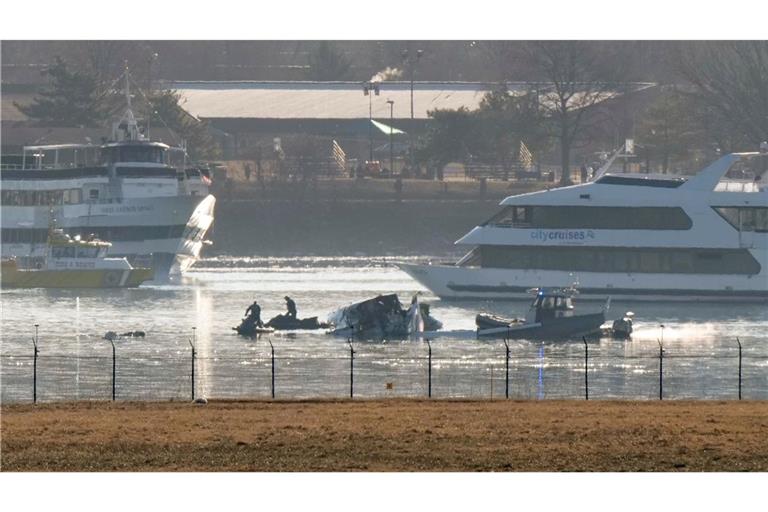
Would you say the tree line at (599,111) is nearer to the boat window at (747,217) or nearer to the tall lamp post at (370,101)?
the tall lamp post at (370,101)

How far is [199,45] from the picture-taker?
179 m

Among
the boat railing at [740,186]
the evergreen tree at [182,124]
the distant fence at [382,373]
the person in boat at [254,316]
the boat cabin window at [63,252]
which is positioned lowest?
the distant fence at [382,373]

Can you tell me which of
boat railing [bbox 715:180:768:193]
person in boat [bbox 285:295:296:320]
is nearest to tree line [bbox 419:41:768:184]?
boat railing [bbox 715:180:768:193]

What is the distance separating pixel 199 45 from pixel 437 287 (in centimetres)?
8977

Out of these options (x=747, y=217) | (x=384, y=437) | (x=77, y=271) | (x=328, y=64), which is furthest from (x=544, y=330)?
(x=328, y=64)

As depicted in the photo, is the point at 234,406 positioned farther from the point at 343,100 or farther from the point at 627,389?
the point at 343,100

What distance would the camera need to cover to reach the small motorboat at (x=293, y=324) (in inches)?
3022

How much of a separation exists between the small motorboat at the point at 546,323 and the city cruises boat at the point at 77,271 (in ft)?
115

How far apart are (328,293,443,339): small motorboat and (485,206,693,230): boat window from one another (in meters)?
20.1

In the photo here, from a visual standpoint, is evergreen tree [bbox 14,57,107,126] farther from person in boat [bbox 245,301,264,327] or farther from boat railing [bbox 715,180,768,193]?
person in boat [bbox 245,301,264,327]

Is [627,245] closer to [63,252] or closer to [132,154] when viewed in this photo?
[63,252]

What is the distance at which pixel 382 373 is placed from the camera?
6181cm

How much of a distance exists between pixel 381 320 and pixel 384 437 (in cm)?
3331

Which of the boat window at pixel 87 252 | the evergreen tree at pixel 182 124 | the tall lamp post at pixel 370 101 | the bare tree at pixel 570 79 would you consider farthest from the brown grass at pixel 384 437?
the tall lamp post at pixel 370 101
